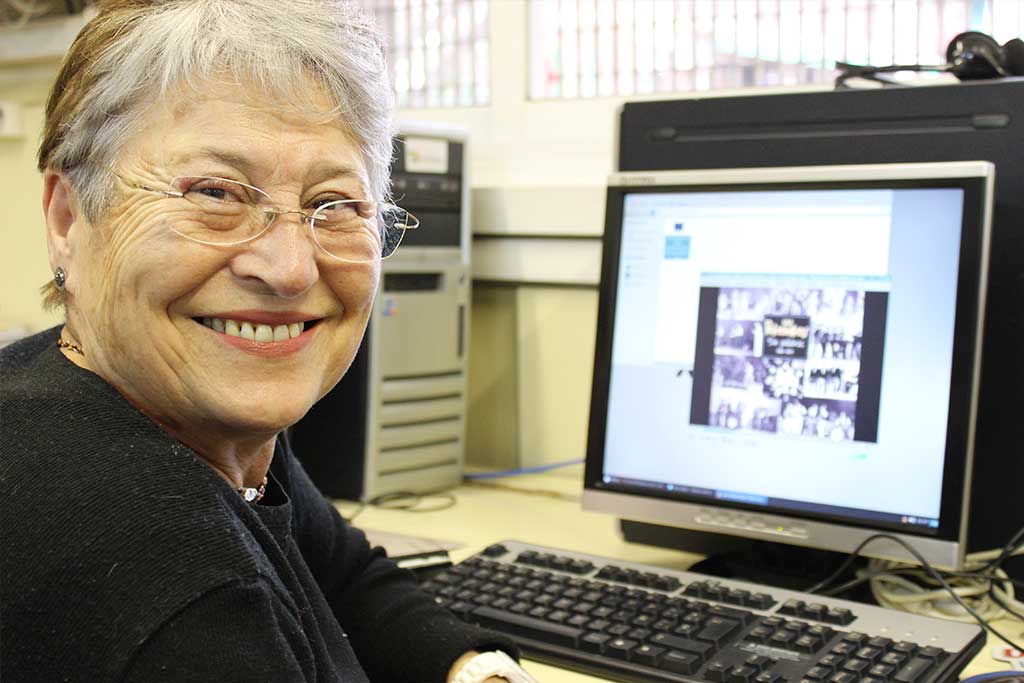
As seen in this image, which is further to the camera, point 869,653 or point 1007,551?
point 1007,551

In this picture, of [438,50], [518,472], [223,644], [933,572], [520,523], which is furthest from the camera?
[438,50]

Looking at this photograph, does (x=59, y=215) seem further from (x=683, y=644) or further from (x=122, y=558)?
(x=683, y=644)

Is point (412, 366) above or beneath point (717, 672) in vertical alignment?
above

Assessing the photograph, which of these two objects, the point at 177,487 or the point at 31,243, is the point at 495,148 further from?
the point at 177,487

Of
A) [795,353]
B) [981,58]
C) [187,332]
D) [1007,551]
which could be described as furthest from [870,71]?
[187,332]

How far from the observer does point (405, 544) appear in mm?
1302

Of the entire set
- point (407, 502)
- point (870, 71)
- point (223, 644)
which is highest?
point (870, 71)

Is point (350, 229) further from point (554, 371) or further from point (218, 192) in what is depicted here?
point (554, 371)

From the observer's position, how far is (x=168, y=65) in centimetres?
78

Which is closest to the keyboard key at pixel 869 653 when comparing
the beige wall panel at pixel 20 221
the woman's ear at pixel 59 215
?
the woman's ear at pixel 59 215

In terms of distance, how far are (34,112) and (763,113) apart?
5.56 feet

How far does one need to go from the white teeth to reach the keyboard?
1.19 feet

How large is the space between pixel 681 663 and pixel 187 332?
1.55 feet

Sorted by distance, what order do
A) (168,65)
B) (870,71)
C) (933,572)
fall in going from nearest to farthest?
(168,65) < (933,572) < (870,71)
